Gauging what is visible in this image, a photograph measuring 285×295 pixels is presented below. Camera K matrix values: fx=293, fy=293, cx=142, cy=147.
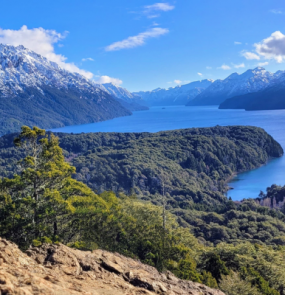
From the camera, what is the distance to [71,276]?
10750 mm

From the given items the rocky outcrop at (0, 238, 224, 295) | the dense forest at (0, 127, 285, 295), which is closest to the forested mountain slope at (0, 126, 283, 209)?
the dense forest at (0, 127, 285, 295)

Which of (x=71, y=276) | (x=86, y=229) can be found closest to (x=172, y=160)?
(x=86, y=229)

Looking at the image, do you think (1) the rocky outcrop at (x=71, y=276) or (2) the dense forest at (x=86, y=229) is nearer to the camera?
(1) the rocky outcrop at (x=71, y=276)

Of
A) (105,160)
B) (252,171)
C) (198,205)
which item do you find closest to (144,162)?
(105,160)

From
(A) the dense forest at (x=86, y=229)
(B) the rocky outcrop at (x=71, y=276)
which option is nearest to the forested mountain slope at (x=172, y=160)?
(A) the dense forest at (x=86, y=229)

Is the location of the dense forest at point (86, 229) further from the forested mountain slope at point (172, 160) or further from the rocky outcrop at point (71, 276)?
the forested mountain slope at point (172, 160)

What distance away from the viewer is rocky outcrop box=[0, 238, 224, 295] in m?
8.79

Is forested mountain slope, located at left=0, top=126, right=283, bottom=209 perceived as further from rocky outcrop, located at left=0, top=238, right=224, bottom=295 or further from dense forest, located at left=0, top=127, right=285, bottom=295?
rocky outcrop, located at left=0, top=238, right=224, bottom=295

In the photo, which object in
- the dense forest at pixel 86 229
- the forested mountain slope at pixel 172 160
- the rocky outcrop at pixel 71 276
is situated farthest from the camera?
the forested mountain slope at pixel 172 160

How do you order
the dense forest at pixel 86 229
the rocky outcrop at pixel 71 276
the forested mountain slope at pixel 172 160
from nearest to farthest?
1. the rocky outcrop at pixel 71 276
2. the dense forest at pixel 86 229
3. the forested mountain slope at pixel 172 160

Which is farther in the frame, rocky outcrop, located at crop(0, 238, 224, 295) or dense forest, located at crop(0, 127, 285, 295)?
dense forest, located at crop(0, 127, 285, 295)

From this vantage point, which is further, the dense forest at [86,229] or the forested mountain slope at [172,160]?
the forested mountain slope at [172,160]

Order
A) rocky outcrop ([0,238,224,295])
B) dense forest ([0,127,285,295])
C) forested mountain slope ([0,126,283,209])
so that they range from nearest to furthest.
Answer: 1. rocky outcrop ([0,238,224,295])
2. dense forest ([0,127,285,295])
3. forested mountain slope ([0,126,283,209])

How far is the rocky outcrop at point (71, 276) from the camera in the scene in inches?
346
